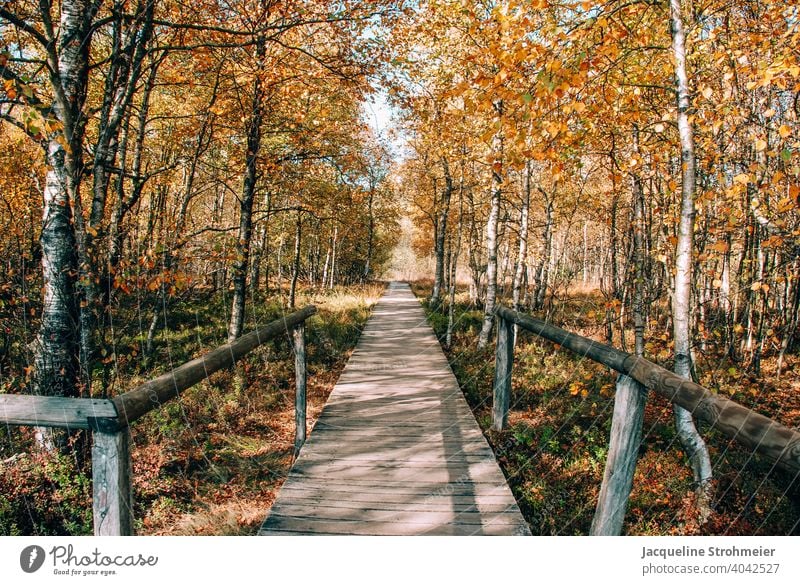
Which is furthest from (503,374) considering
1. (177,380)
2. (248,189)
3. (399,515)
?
(248,189)

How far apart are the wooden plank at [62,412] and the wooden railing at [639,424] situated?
8.36 feet

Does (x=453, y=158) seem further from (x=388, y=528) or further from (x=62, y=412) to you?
(x=62, y=412)

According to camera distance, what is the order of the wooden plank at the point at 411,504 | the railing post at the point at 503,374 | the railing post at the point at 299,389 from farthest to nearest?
the railing post at the point at 503,374 → the railing post at the point at 299,389 → the wooden plank at the point at 411,504

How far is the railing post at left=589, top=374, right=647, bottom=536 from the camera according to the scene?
2590mm

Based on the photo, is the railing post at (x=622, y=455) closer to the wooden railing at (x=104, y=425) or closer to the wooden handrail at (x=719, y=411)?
the wooden handrail at (x=719, y=411)

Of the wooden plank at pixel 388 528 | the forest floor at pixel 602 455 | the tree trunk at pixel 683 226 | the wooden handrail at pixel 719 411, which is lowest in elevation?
the forest floor at pixel 602 455

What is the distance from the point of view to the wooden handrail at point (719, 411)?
145 centimetres

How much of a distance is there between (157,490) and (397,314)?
1159 cm

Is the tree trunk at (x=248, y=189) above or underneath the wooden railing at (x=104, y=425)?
above

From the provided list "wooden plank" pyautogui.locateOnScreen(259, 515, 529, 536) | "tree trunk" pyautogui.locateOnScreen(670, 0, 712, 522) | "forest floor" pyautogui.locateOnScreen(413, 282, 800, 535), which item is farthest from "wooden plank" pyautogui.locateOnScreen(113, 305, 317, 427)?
"tree trunk" pyautogui.locateOnScreen(670, 0, 712, 522)

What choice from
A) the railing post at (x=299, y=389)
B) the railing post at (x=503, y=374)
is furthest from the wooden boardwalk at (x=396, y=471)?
the railing post at (x=503, y=374)

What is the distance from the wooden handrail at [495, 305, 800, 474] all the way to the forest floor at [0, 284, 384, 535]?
3.25 metres
